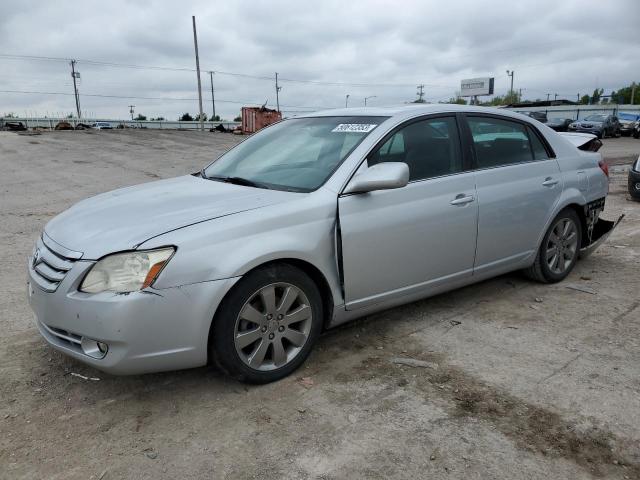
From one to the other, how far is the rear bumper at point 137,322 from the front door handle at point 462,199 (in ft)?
5.92

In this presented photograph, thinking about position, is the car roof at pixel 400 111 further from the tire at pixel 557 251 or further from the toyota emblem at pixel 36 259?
the toyota emblem at pixel 36 259

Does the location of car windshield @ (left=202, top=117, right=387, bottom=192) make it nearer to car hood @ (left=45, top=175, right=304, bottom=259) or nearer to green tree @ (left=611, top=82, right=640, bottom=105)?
car hood @ (left=45, top=175, right=304, bottom=259)

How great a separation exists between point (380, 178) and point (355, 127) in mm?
682

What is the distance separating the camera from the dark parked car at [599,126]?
32.2 m

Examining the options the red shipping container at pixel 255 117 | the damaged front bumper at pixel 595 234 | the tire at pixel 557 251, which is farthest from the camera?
the red shipping container at pixel 255 117

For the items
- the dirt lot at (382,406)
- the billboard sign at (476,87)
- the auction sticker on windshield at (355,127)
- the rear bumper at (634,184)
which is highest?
the billboard sign at (476,87)

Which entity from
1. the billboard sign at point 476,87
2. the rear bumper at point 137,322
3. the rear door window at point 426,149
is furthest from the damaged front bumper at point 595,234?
the billboard sign at point 476,87

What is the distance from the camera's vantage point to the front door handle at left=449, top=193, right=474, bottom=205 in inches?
151

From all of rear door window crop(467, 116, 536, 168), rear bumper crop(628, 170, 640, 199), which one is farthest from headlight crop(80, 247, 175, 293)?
rear bumper crop(628, 170, 640, 199)

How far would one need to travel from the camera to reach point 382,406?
291cm

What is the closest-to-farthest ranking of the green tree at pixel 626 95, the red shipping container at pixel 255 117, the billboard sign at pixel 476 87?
the red shipping container at pixel 255 117 → the billboard sign at pixel 476 87 → the green tree at pixel 626 95

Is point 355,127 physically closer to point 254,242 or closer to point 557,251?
point 254,242

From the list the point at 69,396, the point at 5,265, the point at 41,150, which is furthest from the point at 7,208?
the point at 41,150

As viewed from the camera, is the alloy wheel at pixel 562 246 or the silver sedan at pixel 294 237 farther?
the alloy wheel at pixel 562 246
